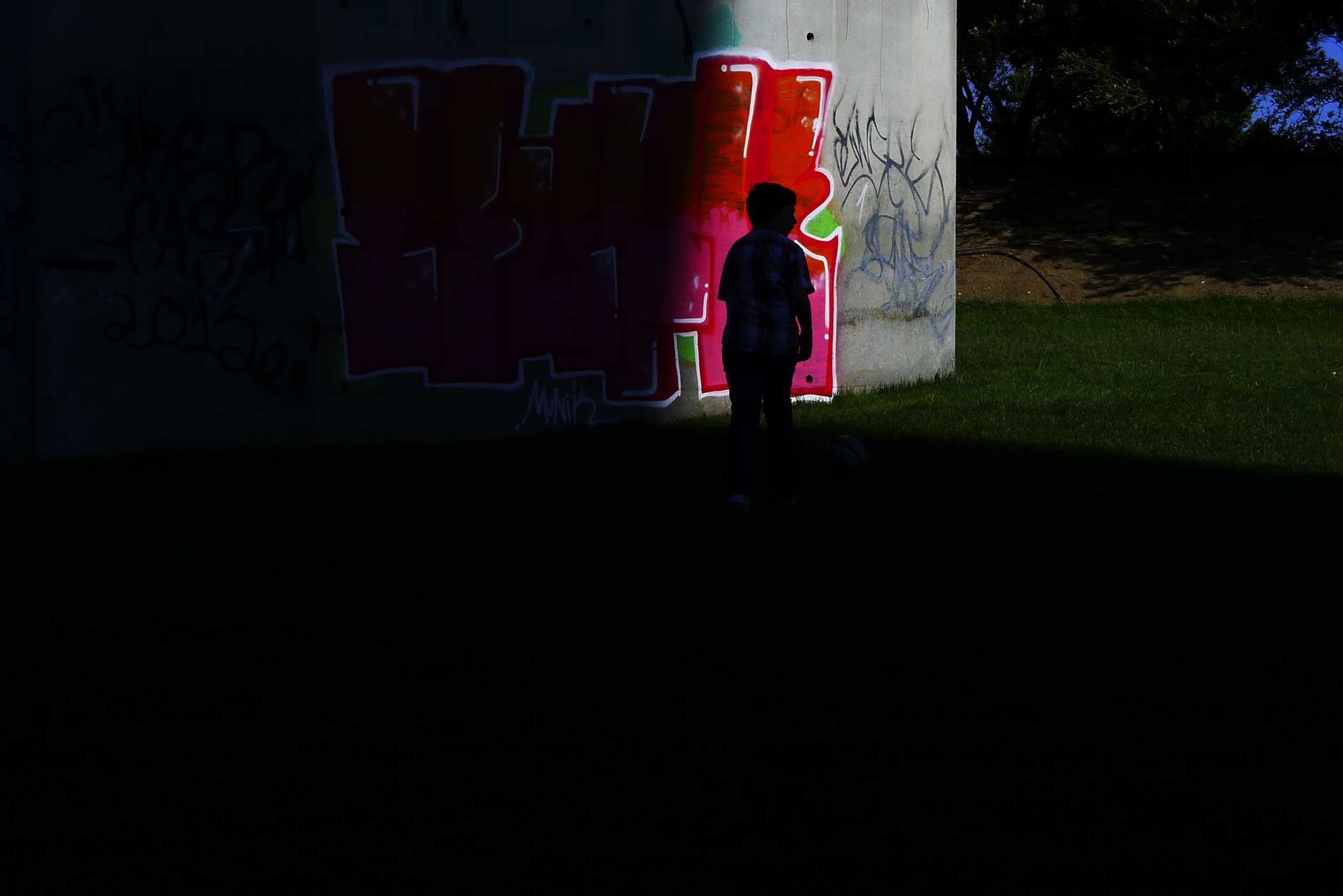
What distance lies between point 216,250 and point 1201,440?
633 cm

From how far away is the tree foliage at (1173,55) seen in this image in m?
28.7

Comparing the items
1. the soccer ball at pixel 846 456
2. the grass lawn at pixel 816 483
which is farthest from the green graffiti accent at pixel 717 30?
the soccer ball at pixel 846 456

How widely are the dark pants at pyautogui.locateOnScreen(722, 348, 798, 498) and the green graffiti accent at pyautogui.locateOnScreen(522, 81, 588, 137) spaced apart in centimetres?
358

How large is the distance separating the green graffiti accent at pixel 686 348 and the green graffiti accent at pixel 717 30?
2.07 m

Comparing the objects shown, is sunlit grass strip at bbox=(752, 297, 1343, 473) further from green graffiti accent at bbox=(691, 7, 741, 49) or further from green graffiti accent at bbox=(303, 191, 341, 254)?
green graffiti accent at bbox=(303, 191, 341, 254)

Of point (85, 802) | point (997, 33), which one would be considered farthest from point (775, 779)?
point (997, 33)

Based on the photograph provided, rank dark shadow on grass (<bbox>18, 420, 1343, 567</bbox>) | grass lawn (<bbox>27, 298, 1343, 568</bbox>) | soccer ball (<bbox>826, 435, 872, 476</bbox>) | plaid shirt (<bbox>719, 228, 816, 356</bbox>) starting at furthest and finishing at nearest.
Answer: soccer ball (<bbox>826, 435, 872, 476</bbox>) → plaid shirt (<bbox>719, 228, 816, 356</bbox>) → grass lawn (<bbox>27, 298, 1343, 568</bbox>) → dark shadow on grass (<bbox>18, 420, 1343, 567</bbox>)

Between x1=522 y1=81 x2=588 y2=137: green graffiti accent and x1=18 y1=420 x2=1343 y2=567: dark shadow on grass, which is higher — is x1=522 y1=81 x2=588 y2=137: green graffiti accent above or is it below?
above

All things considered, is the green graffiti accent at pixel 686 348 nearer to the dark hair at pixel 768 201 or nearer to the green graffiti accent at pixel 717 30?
the green graffiti accent at pixel 717 30

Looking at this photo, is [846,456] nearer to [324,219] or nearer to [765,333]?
[765,333]

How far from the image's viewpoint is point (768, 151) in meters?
12.9

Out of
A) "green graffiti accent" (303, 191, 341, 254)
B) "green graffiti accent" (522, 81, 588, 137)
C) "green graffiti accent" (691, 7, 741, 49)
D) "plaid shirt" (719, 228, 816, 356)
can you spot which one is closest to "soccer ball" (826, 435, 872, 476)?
"plaid shirt" (719, 228, 816, 356)

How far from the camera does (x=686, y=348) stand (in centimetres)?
1250

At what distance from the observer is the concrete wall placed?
10516 millimetres
